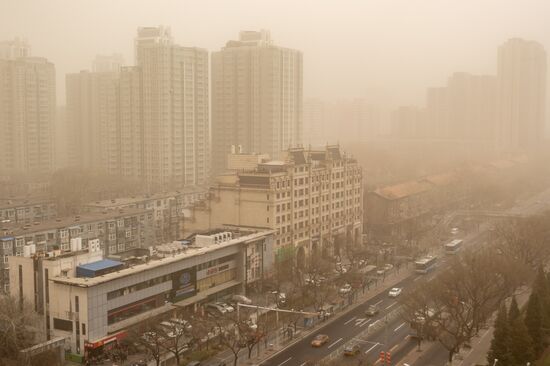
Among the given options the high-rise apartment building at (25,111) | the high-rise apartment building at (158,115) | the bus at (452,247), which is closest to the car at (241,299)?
the bus at (452,247)

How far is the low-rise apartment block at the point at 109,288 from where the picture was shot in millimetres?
11406

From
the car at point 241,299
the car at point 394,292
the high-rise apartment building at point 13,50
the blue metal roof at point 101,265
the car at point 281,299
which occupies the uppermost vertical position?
the high-rise apartment building at point 13,50

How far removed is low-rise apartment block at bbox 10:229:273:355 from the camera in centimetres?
1141

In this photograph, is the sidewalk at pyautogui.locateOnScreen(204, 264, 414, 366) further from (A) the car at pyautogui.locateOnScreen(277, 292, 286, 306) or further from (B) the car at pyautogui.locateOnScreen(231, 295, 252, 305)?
(B) the car at pyautogui.locateOnScreen(231, 295, 252, 305)

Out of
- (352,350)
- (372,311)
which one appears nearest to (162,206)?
(372,311)

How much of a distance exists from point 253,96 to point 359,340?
23254mm

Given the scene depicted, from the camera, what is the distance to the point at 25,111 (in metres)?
34.6

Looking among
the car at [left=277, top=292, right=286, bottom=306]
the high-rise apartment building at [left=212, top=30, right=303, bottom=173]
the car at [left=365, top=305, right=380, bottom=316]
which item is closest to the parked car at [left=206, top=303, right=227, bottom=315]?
the car at [left=277, top=292, right=286, bottom=306]

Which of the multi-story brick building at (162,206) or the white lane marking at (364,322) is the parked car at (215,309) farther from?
the multi-story brick building at (162,206)

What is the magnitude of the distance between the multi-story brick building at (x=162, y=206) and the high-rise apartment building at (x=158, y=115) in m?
5.60

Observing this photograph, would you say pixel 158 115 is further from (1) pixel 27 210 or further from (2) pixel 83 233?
(2) pixel 83 233

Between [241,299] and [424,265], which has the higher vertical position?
[424,265]

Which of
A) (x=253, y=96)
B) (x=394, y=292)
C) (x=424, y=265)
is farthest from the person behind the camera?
(x=253, y=96)

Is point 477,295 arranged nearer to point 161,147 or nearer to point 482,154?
point 161,147
